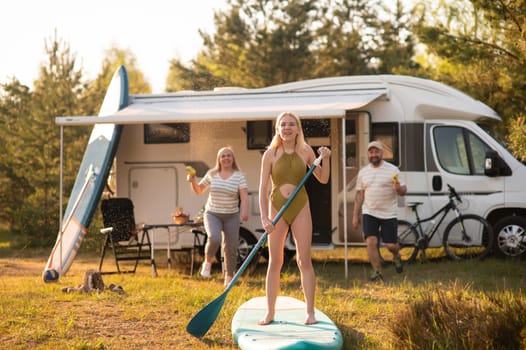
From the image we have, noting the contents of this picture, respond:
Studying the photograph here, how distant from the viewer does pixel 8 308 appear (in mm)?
7004

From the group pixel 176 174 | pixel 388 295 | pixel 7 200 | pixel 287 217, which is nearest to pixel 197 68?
pixel 7 200

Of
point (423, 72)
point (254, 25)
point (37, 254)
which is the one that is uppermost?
point (254, 25)

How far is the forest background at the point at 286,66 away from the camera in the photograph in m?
12.3

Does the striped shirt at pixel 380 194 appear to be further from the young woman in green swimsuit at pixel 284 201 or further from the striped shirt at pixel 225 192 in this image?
the young woman in green swimsuit at pixel 284 201

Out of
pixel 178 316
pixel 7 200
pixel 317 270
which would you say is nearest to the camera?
pixel 178 316

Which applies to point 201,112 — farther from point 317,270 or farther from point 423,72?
point 423,72

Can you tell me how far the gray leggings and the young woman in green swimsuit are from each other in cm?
269

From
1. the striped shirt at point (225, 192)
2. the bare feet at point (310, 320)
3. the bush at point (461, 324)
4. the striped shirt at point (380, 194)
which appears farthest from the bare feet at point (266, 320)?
the striped shirt at point (380, 194)

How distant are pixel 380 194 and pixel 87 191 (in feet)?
13.0

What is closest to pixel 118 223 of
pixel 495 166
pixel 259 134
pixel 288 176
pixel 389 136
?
pixel 259 134

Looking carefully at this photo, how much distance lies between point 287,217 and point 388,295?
2.51 meters

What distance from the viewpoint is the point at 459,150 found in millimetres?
10102

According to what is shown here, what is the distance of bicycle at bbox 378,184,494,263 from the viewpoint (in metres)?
9.68

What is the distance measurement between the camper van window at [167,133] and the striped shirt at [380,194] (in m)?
3.04
